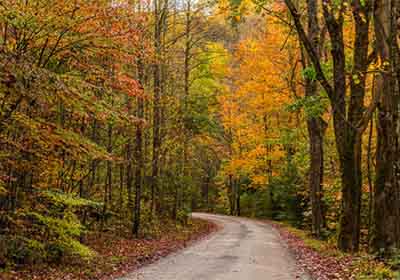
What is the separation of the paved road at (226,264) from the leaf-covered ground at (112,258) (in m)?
0.61

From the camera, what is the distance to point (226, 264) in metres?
12.2

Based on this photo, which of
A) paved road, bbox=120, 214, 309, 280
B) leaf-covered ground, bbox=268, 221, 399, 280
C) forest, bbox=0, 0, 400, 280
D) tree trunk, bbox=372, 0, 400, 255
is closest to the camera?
leaf-covered ground, bbox=268, 221, 399, 280

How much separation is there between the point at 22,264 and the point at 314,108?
30.6 ft

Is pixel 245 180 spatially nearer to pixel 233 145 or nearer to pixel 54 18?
pixel 233 145

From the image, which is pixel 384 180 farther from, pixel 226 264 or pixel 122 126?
pixel 122 126

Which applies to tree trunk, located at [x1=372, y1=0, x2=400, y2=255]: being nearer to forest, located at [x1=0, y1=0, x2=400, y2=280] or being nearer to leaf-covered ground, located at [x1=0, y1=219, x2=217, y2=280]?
forest, located at [x1=0, y1=0, x2=400, y2=280]

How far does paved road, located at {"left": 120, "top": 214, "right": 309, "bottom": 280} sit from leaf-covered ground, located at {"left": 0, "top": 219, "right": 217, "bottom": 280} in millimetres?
609

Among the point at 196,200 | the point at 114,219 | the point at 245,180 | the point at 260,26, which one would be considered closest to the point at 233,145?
the point at 245,180

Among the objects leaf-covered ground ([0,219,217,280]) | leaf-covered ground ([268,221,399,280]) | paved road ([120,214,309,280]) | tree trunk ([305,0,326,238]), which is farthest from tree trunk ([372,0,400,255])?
tree trunk ([305,0,326,238])

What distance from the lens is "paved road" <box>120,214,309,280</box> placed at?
1045cm

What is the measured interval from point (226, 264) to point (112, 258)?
3214mm

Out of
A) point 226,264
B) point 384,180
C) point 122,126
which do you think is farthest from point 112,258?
point 384,180

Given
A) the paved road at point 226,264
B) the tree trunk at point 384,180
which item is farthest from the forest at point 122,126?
the paved road at point 226,264

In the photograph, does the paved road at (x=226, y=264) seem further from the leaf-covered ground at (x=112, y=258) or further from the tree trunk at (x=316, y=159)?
the tree trunk at (x=316, y=159)
